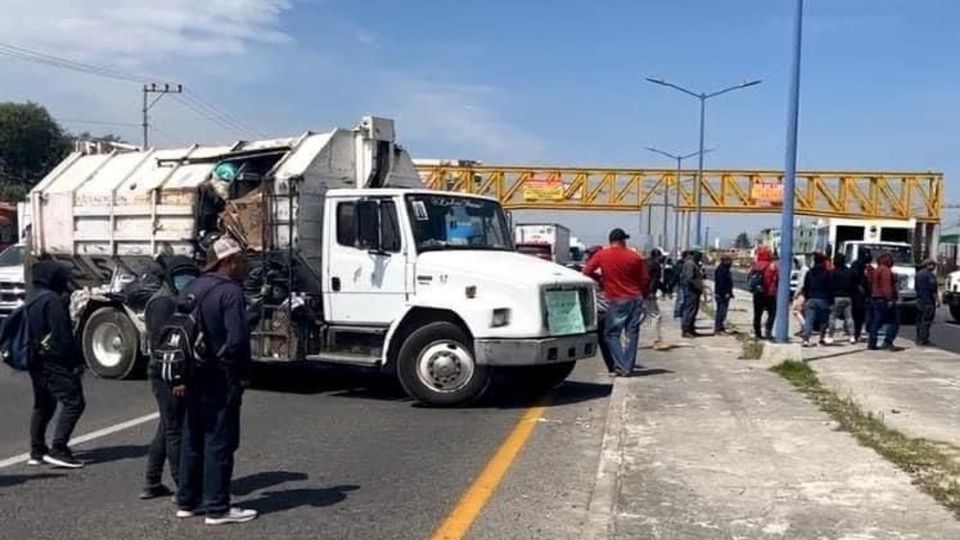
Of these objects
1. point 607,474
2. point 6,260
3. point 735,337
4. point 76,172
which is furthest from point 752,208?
point 607,474

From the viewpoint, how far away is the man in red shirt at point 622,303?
1371cm

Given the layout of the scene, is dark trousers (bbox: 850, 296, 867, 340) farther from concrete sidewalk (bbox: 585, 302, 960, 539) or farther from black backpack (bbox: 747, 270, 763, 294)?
concrete sidewalk (bbox: 585, 302, 960, 539)

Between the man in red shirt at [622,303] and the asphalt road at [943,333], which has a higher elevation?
the man in red shirt at [622,303]

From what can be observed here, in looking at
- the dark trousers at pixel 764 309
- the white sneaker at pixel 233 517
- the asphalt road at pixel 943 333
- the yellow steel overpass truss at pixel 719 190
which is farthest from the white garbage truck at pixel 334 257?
the yellow steel overpass truss at pixel 719 190

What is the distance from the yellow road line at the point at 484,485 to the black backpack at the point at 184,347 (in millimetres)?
1724

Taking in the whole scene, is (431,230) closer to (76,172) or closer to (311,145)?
(311,145)

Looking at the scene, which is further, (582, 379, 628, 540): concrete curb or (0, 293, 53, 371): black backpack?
(0, 293, 53, 371): black backpack

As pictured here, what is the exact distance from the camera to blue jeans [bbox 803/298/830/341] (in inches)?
744

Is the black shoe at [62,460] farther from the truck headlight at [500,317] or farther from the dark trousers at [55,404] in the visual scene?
the truck headlight at [500,317]

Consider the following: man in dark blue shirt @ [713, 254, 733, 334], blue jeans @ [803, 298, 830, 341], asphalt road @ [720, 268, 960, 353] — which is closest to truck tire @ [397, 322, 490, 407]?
blue jeans @ [803, 298, 830, 341]

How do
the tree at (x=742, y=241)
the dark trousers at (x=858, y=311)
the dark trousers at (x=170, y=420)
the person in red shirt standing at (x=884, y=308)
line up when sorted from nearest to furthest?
1. the dark trousers at (x=170, y=420)
2. the person in red shirt standing at (x=884, y=308)
3. the dark trousers at (x=858, y=311)
4. the tree at (x=742, y=241)

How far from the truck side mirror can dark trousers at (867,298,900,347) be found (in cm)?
1007

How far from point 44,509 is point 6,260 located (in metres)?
17.1

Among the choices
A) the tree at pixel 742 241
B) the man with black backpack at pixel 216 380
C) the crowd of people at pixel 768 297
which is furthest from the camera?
the tree at pixel 742 241
